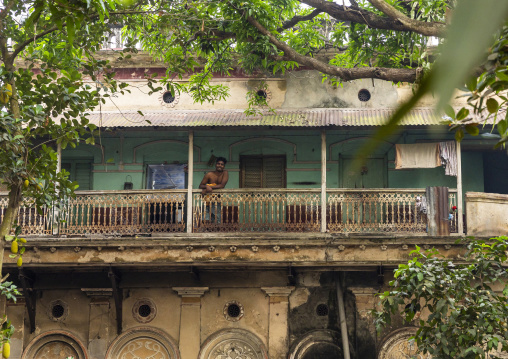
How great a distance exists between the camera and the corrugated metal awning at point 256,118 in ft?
34.8

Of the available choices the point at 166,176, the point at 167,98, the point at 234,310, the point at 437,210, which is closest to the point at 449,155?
the point at 437,210

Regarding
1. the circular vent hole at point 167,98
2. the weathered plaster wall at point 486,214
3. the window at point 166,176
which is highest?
the circular vent hole at point 167,98

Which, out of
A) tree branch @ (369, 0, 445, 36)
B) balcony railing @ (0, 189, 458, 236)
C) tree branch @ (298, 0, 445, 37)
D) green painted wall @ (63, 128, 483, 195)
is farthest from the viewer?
green painted wall @ (63, 128, 483, 195)

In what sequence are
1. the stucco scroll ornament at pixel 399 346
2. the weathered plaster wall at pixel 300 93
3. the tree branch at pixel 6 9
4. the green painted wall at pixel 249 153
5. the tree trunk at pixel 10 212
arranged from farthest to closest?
1. the weathered plaster wall at pixel 300 93
2. the green painted wall at pixel 249 153
3. the stucco scroll ornament at pixel 399 346
4. the tree branch at pixel 6 9
5. the tree trunk at pixel 10 212

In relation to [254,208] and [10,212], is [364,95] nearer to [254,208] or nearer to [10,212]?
[254,208]

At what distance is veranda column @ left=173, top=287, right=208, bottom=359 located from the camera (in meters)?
10.5

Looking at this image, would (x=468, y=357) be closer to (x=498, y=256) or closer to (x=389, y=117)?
(x=498, y=256)

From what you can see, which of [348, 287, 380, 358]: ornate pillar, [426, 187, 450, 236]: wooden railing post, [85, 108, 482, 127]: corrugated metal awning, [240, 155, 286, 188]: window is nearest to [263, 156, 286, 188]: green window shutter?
[240, 155, 286, 188]: window

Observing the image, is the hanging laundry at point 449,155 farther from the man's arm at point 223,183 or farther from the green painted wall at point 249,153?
the man's arm at point 223,183

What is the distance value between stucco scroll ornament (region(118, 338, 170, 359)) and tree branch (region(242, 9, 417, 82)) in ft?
16.6

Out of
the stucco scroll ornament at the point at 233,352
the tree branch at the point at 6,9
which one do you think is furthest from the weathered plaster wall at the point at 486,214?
the tree branch at the point at 6,9

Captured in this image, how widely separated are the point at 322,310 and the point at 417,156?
2.94 m

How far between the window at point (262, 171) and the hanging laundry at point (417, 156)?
2.24 meters

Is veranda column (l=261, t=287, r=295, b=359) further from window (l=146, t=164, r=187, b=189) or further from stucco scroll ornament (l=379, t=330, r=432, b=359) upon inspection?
window (l=146, t=164, r=187, b=189)
